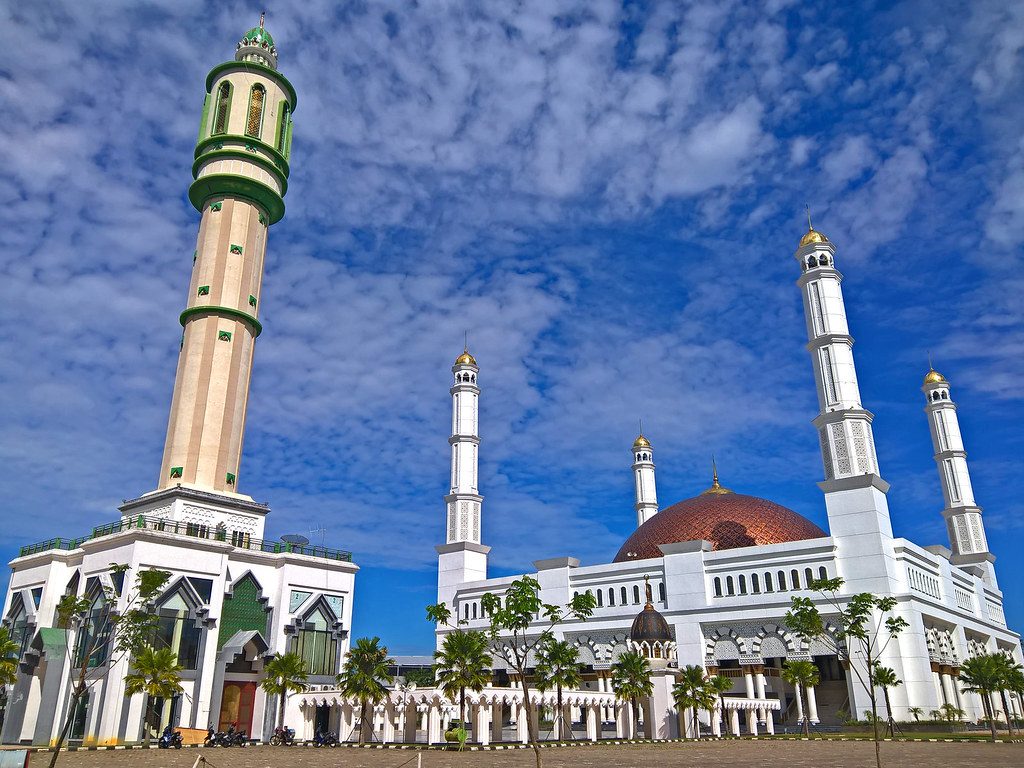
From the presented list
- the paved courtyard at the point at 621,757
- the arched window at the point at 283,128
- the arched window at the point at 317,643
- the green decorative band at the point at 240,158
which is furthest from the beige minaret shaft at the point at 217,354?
the paved courtyard at the point at 621,757

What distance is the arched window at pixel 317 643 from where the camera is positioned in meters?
40.6

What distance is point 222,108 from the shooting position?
155 ft

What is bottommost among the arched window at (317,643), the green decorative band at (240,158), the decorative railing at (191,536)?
the arched window at (317,643)

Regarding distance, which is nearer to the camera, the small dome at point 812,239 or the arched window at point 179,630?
the arched window at point 179,630

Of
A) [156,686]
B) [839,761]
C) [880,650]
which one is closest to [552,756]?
[839,761]

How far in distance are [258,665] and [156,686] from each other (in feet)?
32.2

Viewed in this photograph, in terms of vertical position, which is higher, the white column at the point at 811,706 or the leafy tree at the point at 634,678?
the leafy tree at the point at 634,678

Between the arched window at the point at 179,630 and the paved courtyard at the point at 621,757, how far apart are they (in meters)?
5.35

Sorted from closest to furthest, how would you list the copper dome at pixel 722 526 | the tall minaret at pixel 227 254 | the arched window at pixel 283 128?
the tall minaret at pixel 227 254 < the arched window at pixel 283 128 < the copper dome at pixel 722 526

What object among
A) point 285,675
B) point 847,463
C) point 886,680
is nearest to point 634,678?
point 886,680

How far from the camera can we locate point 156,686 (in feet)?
98.2

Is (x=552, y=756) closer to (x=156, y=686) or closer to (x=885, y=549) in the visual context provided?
(x=156, y=686)

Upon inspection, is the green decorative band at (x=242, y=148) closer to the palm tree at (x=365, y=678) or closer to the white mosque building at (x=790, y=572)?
the white mosque building at (x=790, y=572)

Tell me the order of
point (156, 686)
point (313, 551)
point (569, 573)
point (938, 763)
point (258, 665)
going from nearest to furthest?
1. point (938, 763)
2. point (156, 686)
3. point (258, 665)
4. point (313, 551)
5. point (569, 573)
